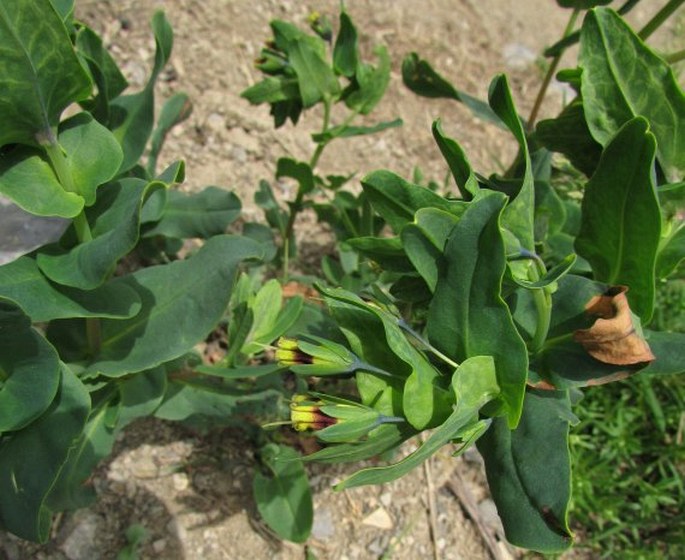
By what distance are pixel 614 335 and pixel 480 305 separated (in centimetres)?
22

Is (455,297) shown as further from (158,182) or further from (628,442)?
(628,442)

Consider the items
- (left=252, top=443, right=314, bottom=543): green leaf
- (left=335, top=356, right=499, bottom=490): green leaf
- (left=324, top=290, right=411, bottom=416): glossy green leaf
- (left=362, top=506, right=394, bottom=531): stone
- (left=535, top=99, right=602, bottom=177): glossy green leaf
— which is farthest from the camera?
(left=362, top=506, right=394, bottom=531): stone

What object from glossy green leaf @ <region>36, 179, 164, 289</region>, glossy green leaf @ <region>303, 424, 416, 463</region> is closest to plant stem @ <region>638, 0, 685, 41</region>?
glossy green leaf @ <region>303, 424, 416, 463</region>

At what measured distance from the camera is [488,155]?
10.9 ft

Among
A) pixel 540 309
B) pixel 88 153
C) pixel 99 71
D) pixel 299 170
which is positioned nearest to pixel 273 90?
pixel 299 170

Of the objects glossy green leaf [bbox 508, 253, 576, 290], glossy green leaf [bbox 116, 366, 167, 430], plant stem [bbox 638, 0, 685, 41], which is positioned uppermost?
plant stem [bbox 638, 0, 685, 41]

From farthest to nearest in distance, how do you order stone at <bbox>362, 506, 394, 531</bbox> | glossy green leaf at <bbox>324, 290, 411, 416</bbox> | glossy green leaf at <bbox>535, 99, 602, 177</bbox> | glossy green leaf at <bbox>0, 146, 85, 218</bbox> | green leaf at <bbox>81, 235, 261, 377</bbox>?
stone at <bbox>362, 506, 394, 531</bbox> < green leaf at <bbox>81, 235, 261, 377</bbox> < glossy green leaf at <bbox>535, 99, 602, 177</bbox> < glossy green leaf at <bbox>0, 146, 85, 218</bbox> < glossy green leaf at <bbox>324, 290, 411, 416</bbox>

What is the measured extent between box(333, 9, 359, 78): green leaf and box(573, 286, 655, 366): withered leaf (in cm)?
101

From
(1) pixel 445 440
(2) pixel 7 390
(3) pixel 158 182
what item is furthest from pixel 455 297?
(2) pixel 7 390

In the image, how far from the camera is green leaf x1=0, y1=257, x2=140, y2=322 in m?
1.48

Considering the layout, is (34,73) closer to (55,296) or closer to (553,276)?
(55,296)

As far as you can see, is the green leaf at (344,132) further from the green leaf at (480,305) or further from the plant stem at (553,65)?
the green leaf at (480,305)

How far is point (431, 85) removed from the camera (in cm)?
211

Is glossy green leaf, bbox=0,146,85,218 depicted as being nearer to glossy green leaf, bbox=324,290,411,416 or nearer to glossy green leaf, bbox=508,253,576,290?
glossy green leaf, bbox=324,290,411,416
